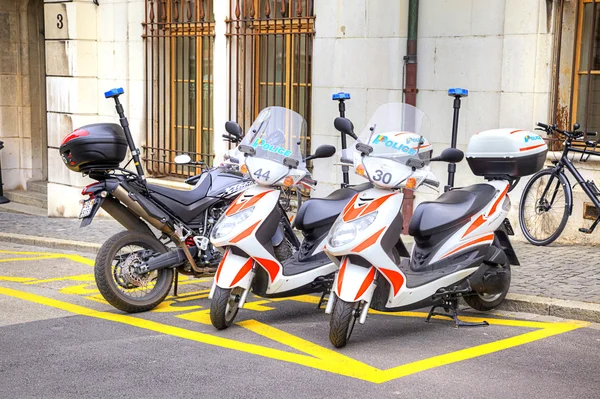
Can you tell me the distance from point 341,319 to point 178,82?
815 cm

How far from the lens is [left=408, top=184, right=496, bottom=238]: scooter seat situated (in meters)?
6.86

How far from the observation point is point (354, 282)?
6.20 metres

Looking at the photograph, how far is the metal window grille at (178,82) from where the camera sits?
13094 millimetres

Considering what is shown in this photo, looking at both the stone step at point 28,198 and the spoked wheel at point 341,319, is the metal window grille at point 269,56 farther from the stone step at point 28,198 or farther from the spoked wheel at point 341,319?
the spoked wheel at point 341,319

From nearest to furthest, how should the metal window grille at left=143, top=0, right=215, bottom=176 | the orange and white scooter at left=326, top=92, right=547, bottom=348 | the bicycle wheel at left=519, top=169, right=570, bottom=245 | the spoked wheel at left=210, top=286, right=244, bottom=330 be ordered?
the orange and white scooter at left=326, top=92, right=547, bottom=348
the spoked wheel at left=210, top=286, right=244, bottom=330
the bicycle wheel at left=519, top=169, right=570, bottom=245
the metal window grille at left=143, top=0, right=215, bottom=176

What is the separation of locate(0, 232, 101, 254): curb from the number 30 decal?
5195 mm

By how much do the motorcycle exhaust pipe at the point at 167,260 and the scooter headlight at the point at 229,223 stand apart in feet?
2.39

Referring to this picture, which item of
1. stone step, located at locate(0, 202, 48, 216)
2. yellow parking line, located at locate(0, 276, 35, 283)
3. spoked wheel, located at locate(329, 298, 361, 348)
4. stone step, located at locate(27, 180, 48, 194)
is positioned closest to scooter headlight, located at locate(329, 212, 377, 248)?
spoked wheel, located at locate(329, 298, 361, 348)

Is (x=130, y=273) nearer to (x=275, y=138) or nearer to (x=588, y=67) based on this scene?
(x=275, y=138)

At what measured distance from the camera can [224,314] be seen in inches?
265

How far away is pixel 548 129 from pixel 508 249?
104 inches

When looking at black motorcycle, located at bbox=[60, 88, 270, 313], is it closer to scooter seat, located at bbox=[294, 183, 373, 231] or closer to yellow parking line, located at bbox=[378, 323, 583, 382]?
scooter seat, located at bbox=[294, 183, 373, 231]

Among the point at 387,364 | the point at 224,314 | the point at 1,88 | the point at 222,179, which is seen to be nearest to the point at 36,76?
the point at 1,88

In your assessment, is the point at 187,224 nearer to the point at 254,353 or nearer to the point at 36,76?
the point at 254,353
